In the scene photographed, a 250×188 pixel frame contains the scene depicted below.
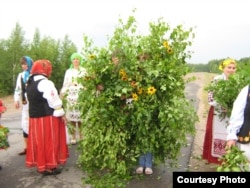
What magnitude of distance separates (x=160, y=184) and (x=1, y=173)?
236 centimetres

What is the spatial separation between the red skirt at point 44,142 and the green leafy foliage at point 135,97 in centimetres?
55

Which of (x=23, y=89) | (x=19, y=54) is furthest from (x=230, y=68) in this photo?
(x=19, y=54)

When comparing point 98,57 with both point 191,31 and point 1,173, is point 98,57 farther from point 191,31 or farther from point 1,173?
point 1,173

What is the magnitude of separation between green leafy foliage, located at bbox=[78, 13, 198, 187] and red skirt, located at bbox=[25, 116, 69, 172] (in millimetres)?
553

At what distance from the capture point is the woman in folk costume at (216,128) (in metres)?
4.98

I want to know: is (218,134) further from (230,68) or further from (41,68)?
(41,68)

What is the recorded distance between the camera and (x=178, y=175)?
9.53 feet

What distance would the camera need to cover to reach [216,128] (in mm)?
5082

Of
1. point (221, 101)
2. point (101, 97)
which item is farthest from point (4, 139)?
point (221, 101)

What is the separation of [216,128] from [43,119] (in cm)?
250

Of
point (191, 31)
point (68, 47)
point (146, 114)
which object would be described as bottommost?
point (146, 114)

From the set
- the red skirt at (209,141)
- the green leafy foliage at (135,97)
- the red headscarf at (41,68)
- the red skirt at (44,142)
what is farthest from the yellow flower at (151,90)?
the red headscarf at (41,68)

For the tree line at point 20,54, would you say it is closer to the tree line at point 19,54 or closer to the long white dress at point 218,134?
the tree line at point 19,54

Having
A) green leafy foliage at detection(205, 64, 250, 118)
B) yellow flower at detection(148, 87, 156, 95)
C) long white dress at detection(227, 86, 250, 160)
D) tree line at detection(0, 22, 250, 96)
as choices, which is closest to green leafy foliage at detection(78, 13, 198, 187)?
yellow flower at detection(148, 87, 156, 95)
